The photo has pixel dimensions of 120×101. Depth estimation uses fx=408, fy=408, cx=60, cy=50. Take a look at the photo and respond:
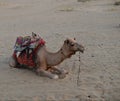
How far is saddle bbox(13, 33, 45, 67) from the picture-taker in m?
9.08

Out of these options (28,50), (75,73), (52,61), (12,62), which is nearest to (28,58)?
(28,50)

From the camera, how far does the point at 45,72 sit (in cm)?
877

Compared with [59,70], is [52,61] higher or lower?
higher

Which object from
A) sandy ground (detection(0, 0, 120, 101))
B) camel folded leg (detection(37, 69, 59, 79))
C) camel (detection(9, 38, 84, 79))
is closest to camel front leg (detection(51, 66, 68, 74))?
camel (detection(9, 38, 84, 79))

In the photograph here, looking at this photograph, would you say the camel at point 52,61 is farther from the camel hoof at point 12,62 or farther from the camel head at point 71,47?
the camel hoof at point 12,62

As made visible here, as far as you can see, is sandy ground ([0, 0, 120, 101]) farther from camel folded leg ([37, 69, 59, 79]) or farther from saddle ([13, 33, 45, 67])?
saddle ([13, 33, 45, 67])

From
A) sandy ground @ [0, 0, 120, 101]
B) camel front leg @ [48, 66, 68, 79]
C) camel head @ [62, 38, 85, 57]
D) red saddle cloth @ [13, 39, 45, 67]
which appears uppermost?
camel head @ [62, 38, 85, 57]

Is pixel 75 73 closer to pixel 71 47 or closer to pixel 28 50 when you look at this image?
pixel 71 47

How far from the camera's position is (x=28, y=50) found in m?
9.20

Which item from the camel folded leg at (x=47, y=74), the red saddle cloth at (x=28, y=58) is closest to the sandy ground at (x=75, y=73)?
the camel folded leg at (x=47, y=74)

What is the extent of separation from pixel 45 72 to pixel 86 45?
3701mm

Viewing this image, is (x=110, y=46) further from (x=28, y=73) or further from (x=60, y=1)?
(x=60, y=1)

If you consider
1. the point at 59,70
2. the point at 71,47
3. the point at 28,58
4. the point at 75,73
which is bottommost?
the point at 75,73

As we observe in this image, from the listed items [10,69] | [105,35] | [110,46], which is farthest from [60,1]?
[10,69]
